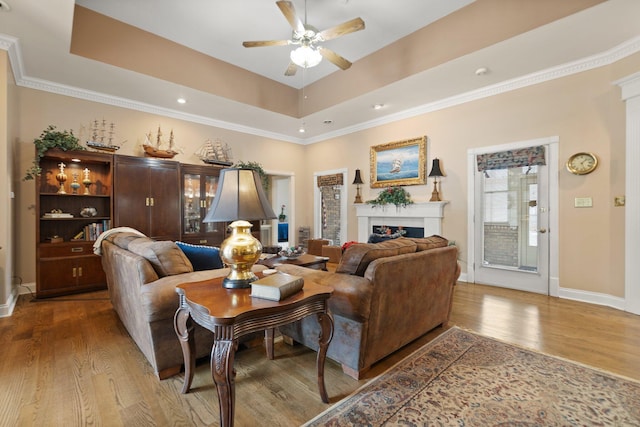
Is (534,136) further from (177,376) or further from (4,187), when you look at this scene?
(4,187)

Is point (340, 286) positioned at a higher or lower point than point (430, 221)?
lower

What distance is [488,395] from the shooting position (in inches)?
67.3

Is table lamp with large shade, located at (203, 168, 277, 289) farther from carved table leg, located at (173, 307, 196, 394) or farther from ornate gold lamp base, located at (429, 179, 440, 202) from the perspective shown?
ornate gold lamp base, located at (429, 179, 440, 202)

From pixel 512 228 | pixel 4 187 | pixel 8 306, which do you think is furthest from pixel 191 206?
pixel 512 228

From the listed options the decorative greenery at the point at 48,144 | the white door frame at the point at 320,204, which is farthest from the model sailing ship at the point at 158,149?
the white door frame at the point at 320,204

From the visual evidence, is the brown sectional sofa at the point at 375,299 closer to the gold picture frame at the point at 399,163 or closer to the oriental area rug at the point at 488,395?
the oriental area rug at the point at 488,395

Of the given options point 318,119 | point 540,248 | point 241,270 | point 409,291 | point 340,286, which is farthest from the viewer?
point 318,119

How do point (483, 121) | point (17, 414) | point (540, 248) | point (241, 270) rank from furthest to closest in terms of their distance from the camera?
point (483, 121)
point (540, 248)
point (241, 270)
point (17, 414)

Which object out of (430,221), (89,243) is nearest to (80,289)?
(89,243)

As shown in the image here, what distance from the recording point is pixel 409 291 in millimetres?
2113

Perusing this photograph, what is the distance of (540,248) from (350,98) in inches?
138

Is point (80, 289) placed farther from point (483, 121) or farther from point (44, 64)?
point (483, 121)

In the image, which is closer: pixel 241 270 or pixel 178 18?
pixel 241 270

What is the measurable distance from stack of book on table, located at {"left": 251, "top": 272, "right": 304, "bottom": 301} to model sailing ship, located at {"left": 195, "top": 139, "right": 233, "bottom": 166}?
14.4 feet
